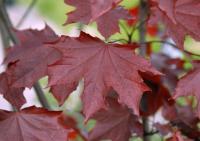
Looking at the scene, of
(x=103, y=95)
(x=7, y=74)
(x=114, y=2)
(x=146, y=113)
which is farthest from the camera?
(x=146, y=113)

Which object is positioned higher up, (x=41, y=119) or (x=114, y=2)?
(x=114, y=2)

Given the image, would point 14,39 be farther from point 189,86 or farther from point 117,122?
point 189,86

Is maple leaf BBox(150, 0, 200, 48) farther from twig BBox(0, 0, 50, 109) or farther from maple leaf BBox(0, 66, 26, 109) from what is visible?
twig BBox(0, 0, 50, 109)

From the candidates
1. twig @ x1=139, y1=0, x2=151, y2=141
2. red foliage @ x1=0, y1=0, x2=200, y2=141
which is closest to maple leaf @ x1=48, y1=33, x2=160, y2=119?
red foliage @ x1=0, y1=0, x2=200, y2=141

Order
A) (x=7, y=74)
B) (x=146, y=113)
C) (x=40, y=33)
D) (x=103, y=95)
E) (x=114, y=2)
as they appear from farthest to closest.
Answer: (x=146, y=113), (x=40, y=33), (x=7, y=74), (x=103, y=95), (x=114, y=2)

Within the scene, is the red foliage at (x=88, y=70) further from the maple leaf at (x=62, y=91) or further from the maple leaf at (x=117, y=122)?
the maple leaf at (x=117, y=122)

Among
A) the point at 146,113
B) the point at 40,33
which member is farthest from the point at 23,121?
the point at 146,113

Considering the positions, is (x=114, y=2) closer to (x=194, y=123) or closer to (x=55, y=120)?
(x=55, y=120)

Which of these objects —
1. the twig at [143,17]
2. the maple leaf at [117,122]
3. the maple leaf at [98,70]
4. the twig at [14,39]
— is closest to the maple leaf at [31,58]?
the maple leaf at [98,70]
